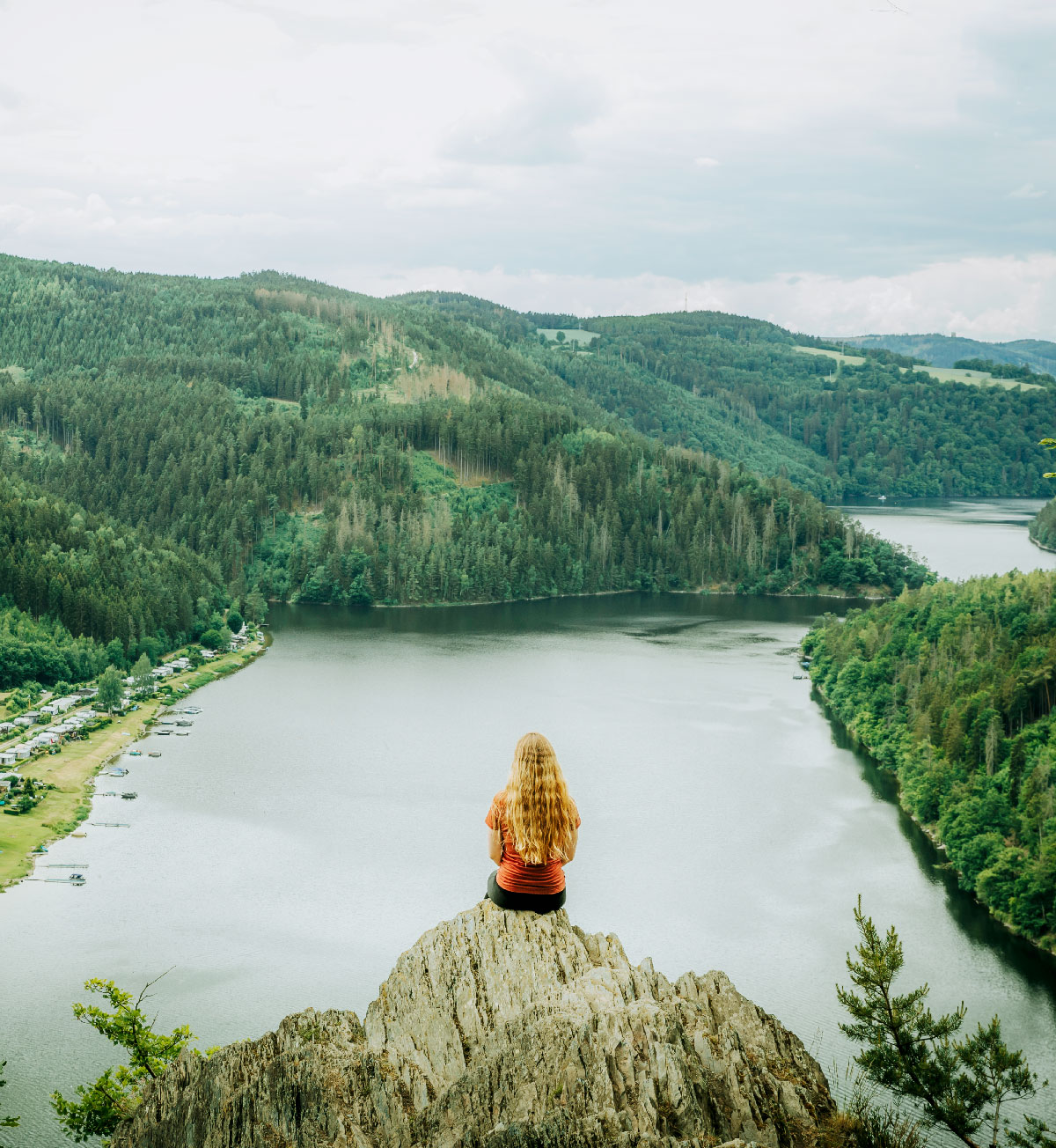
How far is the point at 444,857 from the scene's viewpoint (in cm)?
4806

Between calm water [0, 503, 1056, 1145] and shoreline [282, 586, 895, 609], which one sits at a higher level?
shoreline [282, 586, 895, 609]

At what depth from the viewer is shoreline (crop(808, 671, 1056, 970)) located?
41156 millimetres

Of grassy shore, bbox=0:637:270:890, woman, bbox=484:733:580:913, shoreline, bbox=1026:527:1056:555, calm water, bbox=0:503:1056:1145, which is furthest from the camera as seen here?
shoreline, bbox=1026:527:1056:555

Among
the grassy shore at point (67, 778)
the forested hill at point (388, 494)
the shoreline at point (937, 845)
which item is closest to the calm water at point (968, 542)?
the forested hill at point (388, 494)

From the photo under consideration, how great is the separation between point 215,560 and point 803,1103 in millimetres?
126532

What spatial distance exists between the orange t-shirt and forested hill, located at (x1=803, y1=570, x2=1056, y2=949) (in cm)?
3738

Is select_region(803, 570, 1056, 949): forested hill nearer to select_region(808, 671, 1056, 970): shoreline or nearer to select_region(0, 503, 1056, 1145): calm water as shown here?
→ select_region(808, 671, 1056, 970): shoreline

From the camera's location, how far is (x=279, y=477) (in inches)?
5664

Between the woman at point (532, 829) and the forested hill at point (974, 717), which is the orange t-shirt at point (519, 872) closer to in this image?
the woman at point (532, 829)

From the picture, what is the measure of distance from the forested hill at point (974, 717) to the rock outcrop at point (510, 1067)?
3623 centimetres

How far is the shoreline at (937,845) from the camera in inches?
1620

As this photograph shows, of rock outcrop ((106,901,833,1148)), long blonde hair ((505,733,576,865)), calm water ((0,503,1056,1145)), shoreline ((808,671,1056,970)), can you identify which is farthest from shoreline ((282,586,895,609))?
long blonde hair ((505,733,576,865))

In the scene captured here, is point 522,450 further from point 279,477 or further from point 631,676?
point 631,676

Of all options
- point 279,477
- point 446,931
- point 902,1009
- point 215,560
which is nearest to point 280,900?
point 902,1009
